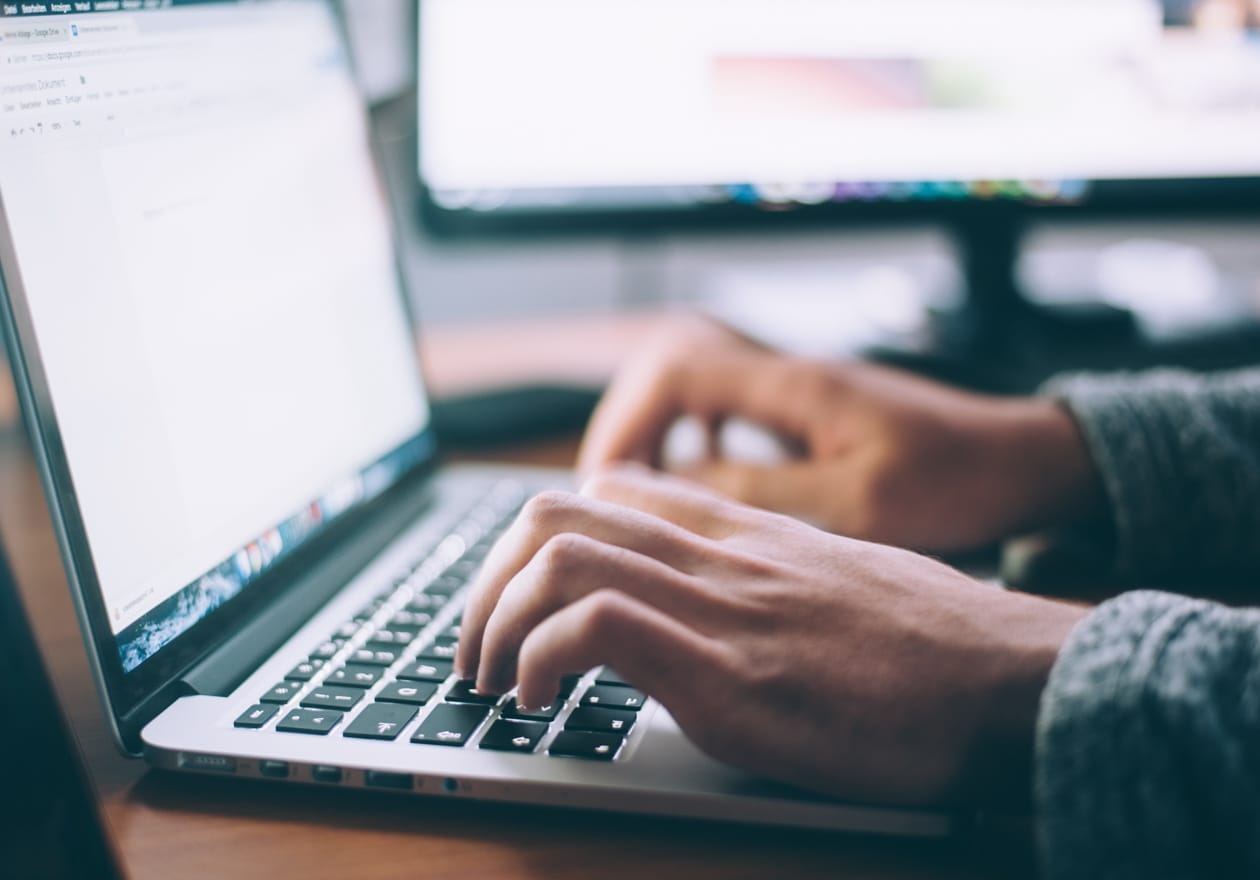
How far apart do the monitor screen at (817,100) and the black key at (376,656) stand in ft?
1.54

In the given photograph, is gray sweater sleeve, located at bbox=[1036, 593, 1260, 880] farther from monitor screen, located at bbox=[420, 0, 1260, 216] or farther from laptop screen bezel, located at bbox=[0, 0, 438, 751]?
monitor screen, located at bbox=[420, 0, 1260, 216]

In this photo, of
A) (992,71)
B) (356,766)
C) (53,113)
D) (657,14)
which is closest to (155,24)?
(53,113)

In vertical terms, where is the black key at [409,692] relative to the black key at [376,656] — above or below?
below

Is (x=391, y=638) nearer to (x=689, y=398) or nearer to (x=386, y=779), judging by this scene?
(x=386, y=779)

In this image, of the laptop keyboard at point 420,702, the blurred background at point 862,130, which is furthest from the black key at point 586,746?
the blurred background at point 862,130

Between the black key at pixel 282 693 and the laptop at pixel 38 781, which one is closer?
the laptop at pixel 38 781

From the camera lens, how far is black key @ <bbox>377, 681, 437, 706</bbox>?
0.39 meters

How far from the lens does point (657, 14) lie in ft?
2.59

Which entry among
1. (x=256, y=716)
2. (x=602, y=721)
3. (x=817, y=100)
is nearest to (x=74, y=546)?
(x=256, y=716)

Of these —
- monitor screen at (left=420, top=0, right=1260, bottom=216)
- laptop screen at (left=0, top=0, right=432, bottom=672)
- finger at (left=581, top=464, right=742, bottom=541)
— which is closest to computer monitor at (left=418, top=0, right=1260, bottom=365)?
monitor screen at (left=420, top=0, right=1260, bottom=216)

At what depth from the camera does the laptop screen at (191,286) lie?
376 millimetres

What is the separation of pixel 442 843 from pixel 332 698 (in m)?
0.08

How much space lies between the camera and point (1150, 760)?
1.02 feet

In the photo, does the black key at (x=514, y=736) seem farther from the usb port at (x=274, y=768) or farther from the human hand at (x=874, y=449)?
the human hand at (x=874, y=449)
